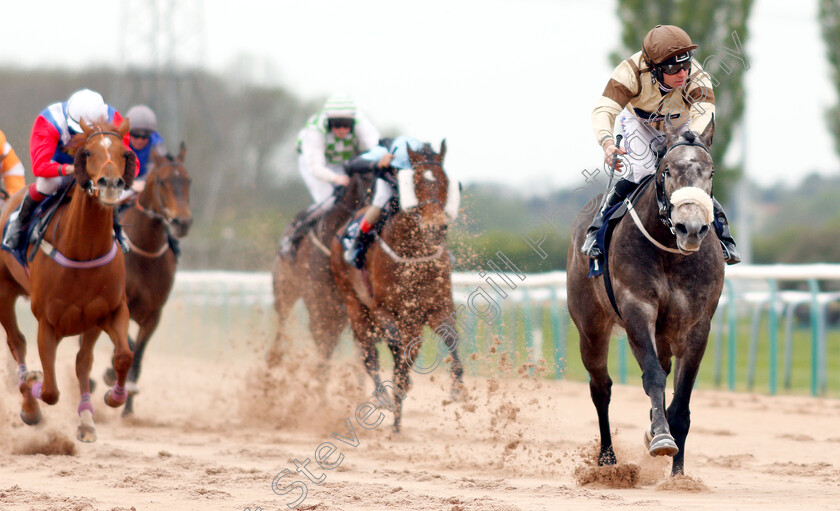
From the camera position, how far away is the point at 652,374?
16.3 feet

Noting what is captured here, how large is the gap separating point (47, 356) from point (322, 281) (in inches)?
122

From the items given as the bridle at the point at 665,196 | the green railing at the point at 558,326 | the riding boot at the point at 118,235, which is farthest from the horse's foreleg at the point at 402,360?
the bridle at the point at 665,196

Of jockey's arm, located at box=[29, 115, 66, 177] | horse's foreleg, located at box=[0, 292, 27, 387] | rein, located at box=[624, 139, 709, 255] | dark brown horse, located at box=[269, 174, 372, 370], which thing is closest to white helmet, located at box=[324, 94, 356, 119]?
dark brown horse, located at box=[269, 174, 372, 370]

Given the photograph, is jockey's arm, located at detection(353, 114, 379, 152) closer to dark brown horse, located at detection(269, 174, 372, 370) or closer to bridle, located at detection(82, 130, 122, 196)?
dark brown horse, located at detection(269, 174, 372, 370)

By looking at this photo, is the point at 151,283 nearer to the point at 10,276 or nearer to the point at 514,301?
the point at 10,276

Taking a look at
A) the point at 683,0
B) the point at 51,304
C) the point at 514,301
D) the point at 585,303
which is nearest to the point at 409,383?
the point at 585,303

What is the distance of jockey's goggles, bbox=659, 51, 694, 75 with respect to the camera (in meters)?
5.35

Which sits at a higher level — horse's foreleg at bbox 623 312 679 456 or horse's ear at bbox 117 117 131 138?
horse's ear at bbox 117 117 131 138

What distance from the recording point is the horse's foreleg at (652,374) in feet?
15.5

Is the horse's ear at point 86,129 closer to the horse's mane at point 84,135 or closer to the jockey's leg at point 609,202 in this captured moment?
the horse's mane at point 84,135

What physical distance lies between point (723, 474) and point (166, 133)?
58.2 ft

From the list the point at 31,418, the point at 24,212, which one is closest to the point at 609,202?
the point at 24,212

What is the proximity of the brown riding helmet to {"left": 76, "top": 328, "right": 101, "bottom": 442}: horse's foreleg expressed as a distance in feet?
11.8

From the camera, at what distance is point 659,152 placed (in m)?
5.26
